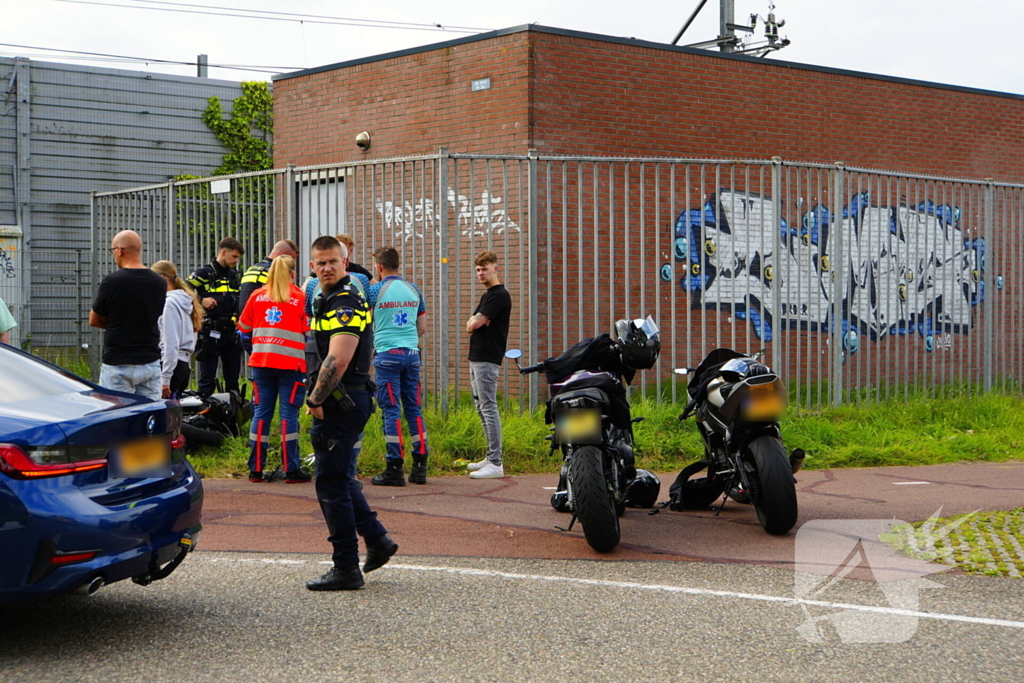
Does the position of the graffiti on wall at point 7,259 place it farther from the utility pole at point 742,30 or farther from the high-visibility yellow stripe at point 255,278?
the utility pole at point 742,30

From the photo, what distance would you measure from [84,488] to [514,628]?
6.37ft

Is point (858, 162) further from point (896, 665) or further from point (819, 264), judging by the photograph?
point (896, 665)

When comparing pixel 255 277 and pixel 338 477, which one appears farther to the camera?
pixel 255 277

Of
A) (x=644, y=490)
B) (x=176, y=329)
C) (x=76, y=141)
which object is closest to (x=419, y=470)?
(x=644, y=490)

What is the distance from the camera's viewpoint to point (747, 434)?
6.98 metres

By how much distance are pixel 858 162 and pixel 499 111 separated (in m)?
5.61

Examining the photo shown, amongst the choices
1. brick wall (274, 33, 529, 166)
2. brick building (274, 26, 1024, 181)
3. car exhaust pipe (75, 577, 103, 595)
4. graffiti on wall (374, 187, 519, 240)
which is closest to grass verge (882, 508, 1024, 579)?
car exhaust pipe (75, 577, 103, 595)

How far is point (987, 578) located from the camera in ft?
19.2

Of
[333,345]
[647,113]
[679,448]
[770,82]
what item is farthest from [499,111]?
[333,345]

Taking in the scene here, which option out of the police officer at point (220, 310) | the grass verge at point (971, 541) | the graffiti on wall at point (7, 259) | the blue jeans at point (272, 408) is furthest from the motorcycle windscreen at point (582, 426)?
the graffiti on wall at point (7, 259)

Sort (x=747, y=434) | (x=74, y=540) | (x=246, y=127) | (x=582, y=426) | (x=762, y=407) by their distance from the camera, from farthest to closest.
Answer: (x=246, y=127) < (x=747, y=434) < (x=762, y=407) < (x=582, y=426) < (x=74, y=540)

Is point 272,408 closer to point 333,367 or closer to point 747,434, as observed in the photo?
point 333,367

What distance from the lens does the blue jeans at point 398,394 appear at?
8805 millimetres

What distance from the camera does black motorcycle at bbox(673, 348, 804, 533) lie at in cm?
671
